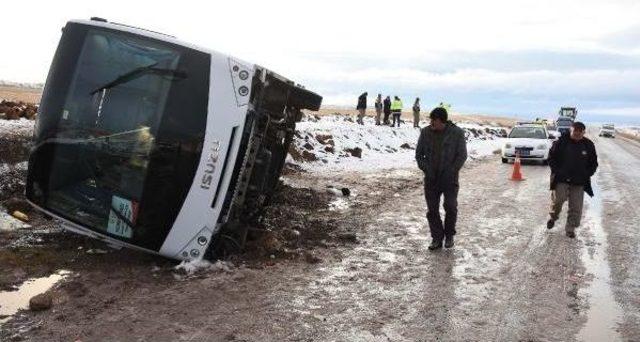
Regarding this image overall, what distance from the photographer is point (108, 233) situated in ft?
18.8

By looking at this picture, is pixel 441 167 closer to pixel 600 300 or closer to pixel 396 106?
pixel 600 300

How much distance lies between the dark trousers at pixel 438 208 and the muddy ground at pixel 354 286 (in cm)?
30

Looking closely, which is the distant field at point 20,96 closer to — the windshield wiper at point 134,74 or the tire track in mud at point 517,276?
the windshield wiper at point 134,74

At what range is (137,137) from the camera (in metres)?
5.65

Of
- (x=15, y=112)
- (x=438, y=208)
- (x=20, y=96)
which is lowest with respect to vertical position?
(x=438, y=208)

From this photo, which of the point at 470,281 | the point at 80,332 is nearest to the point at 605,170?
the point at 470,281

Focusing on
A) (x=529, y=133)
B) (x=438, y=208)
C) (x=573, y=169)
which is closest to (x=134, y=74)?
(x=438, y=208)

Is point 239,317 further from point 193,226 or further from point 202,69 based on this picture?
point 202,69

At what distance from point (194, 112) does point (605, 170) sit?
16.6 m

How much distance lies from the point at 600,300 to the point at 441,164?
8.23 ft

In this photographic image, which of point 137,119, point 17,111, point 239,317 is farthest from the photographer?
point 17,111

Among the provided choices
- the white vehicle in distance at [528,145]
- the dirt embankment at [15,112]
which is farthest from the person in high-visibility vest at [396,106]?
the dirt embankment at [15,112]

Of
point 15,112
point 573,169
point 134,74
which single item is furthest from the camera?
point 15,112

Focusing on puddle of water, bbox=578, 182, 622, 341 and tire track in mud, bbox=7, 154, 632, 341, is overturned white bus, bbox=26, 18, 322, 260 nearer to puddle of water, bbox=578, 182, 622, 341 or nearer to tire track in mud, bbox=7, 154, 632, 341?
tire track in mud, bbox=7, 154, 632, 341
